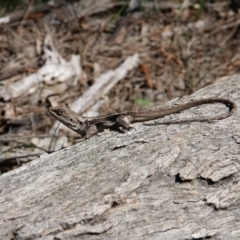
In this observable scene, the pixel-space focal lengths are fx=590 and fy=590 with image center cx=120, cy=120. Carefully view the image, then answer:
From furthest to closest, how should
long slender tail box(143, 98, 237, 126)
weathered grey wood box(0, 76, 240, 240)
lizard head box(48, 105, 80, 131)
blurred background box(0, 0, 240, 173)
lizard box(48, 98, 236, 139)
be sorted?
1. blurred background box(0, 0, 240, 173)
2. lizard head box(48, 105, 80, 131)
3. lizard box(48, 98, 236, 139)
4. long slender tail box(143, 98, 237, 126)
5. weathered grey wood box(0, 76, 240, 240)

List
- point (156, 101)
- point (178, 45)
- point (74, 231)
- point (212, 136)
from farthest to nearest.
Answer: point (178, 45), point (156, 101), point (212, 136), point (74, 231)

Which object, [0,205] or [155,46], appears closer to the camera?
[0,205]

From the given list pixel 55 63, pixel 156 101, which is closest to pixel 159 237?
pixel 156 101

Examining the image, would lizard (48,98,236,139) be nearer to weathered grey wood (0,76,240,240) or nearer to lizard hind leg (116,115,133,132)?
lizard hind leg (116,115,133,132)

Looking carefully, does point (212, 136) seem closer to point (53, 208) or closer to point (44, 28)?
point (53, 208)

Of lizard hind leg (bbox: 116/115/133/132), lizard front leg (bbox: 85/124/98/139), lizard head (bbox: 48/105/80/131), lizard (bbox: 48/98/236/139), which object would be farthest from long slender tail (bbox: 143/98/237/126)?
lizard head (bbox: 48/105/80/131)
